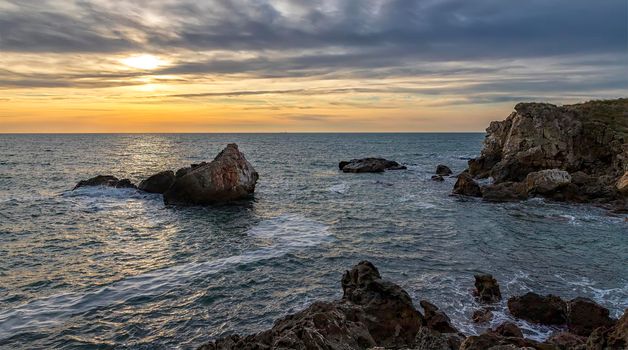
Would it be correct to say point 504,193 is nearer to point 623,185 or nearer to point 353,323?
point 623,185

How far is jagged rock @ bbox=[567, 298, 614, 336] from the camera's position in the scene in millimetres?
16000

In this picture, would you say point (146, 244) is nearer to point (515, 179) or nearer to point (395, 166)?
point (515, 179)

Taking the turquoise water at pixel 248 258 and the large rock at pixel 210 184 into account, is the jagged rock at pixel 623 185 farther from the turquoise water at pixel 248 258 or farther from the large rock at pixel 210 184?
the large rock at pixel 210 184

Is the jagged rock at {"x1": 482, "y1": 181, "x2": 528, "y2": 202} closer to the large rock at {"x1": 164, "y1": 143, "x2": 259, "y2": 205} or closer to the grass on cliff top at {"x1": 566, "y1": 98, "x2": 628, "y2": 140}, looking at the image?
the grass on cliff top at {"x1": 566, "y1": 98, "x2": 628, "y2": 140}

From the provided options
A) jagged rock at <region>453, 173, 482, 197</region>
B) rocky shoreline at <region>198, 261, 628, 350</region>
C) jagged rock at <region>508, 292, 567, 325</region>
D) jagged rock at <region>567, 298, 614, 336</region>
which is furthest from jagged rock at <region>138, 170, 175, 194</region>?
jagged rock at <region>567, 298, 614, 336</region>

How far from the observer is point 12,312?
704 inches

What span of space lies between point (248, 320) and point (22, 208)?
32.3 meters

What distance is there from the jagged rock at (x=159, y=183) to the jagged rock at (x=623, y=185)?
46571 mm

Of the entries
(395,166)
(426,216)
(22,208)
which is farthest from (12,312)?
(395,166)

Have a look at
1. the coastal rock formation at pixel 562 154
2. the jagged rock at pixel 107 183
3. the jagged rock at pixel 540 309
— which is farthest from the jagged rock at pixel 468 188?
the jagged rock at pixel 107 183

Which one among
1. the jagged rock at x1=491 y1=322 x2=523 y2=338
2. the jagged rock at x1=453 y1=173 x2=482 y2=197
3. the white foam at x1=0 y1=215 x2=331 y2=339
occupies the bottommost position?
the white foam at x1=0 y1=215 x2=331 y2=339

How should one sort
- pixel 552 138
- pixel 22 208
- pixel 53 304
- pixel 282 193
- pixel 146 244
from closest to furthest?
pixel 53 304 < pixel 146 244 < pixel 22 208 < pixel 282 193 < pixel 552 138

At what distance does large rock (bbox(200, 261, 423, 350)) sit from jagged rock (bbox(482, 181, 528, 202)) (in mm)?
33181

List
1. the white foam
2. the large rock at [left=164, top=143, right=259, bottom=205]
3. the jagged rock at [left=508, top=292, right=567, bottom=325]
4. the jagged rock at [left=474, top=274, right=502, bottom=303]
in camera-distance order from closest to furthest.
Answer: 1. the jagged rock at [left=508, top=292, right=567, bottom=325]
2. the white foam
3. the jagged rock at [left=474, top=274, right=502, bottom=303]
4. the large rock at [left=164, top=143, right=259, bottom=205]
